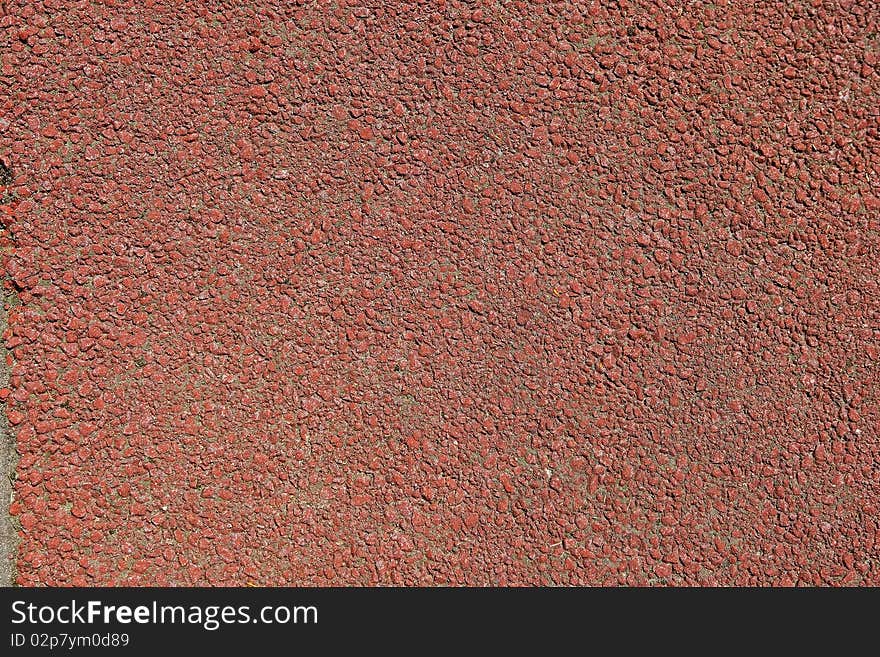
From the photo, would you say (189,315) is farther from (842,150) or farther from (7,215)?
(842,150)

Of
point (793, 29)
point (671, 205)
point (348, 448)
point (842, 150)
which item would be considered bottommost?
point (348, 448)

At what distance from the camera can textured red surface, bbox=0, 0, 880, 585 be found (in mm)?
2773

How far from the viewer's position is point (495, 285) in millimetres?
2791

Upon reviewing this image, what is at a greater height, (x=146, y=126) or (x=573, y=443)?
(x=146, y=126)

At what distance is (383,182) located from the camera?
9.17 feet

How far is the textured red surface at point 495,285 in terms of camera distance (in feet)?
9.10

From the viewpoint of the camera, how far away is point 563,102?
2.80 meters

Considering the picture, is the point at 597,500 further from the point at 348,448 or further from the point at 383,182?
the point at 383,182

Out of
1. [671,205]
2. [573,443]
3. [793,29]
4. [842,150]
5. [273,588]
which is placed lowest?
[273,588]

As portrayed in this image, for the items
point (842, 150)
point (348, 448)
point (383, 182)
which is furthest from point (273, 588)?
point (842, 150)

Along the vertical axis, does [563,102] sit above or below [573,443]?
A: above

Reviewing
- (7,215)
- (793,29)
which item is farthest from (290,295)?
(793,29)

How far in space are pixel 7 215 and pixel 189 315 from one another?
582 millimetres

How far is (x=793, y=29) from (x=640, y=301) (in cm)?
90
